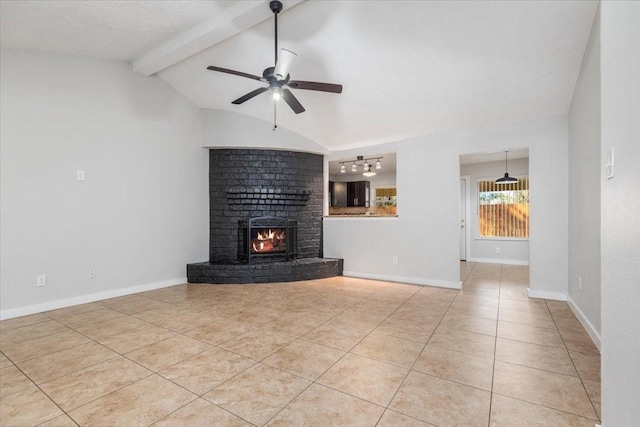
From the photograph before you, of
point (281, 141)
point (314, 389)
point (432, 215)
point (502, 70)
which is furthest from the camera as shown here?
point (281, 141)

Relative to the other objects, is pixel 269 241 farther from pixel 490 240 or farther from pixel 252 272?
pixel 490 240

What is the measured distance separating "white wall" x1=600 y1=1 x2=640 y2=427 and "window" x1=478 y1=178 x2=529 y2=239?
6356mm

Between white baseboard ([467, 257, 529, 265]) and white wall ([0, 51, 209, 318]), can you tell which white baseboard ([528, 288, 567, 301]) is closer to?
white baseboard ([467, 257, 529, 265])

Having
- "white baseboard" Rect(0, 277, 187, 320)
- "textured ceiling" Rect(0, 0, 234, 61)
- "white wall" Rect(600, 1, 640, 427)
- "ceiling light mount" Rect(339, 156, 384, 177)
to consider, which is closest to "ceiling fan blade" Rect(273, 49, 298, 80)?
"textured ceiling" Rect(0, 0, 234, 61)

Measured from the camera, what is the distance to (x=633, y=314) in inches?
34.8

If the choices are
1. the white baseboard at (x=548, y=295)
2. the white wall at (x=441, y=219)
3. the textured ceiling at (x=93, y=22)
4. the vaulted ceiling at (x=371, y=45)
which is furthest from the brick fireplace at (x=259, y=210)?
the white baseboard at (x=548, y=295)

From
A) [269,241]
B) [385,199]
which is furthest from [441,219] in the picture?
[385,199]

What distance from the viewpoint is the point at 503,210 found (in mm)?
6871

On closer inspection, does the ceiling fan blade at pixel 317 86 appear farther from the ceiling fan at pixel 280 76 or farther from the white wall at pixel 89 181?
the white wall at pixel 89 181

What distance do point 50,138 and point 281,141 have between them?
3012 millimetres

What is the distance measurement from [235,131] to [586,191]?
15.4 feet

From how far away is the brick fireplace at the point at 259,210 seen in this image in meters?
5.12

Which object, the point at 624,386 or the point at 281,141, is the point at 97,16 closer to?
the point at 281,141

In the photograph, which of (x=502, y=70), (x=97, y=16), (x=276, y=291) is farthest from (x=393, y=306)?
(x=97, y=16)
